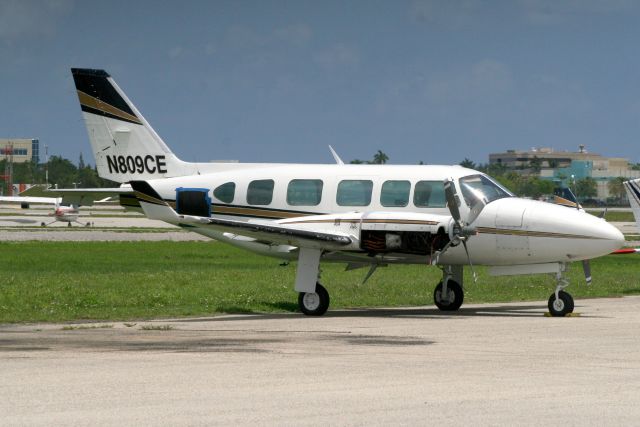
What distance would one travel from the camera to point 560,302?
24625 mm

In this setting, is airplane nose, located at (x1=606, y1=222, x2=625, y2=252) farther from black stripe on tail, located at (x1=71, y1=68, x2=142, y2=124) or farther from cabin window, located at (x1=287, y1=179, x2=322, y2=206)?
black stripe on tail, located at (x1=71, y1=68, x2=142, y2=124)

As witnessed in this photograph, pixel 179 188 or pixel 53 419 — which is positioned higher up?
pixel 179 188

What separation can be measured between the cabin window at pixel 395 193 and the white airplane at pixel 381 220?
0.02m

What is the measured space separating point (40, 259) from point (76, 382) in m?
35.8

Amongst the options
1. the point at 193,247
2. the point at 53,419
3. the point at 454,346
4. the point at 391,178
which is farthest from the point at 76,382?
the point at 193,247

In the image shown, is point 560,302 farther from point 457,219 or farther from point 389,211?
point 389,211

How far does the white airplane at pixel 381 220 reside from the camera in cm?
2431

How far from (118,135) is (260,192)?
178 inches

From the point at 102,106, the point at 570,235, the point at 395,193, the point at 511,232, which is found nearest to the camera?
the point at 570,235

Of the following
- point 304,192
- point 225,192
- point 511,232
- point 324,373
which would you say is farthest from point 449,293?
point 324,373

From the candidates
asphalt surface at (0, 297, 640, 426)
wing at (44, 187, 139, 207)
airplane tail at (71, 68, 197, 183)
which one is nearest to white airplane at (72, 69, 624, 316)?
wing at (44, 187, 139, 207)

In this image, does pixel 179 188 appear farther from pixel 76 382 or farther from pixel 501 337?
pixel 76 382

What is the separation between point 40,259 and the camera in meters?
48.7

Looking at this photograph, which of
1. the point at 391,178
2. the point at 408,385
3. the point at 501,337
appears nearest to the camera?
the point at 408,385
